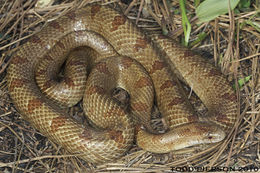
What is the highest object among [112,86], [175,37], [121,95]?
[175,37]

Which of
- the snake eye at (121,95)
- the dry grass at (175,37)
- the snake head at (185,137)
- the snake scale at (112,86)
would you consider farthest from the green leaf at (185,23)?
the snake head at (185,137)

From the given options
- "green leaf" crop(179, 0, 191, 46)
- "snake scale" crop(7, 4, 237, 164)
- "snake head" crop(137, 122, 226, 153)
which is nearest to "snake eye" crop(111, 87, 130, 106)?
"snake scale" crop(7, 4, 237, 164)

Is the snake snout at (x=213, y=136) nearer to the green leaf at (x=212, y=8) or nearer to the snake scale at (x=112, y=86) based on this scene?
the snake scale at (x=112, y=86)

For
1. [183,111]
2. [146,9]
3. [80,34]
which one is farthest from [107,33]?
[183,111]

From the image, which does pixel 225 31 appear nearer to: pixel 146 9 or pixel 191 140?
pixel 146 9

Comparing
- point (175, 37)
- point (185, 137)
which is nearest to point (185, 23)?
point (175, 37)

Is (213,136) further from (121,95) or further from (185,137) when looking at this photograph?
(121,95)

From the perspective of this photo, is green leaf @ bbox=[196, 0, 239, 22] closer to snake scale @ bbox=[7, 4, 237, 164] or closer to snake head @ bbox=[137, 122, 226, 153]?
snake scale @ bbox=[7, 4, 237, 164]
